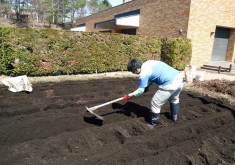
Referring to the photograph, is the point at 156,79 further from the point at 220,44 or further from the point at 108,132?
the point at 220,44

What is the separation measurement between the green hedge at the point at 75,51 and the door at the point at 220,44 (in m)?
4.23

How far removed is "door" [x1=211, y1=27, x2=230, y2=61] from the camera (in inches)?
637

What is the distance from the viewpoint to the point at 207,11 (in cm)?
1450

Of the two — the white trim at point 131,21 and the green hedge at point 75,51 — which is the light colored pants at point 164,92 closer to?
the green hedge at point 75,51

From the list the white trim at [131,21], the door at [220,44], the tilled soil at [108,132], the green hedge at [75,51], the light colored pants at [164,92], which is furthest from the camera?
the white trim at [131,21]

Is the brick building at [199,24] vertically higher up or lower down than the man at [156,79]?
higher up

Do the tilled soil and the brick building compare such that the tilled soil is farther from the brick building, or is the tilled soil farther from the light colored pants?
the brick building

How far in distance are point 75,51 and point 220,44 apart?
11.3 m

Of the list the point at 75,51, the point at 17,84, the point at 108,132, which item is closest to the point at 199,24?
the point at 75,51

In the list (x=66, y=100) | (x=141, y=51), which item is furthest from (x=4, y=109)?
(x=141, y=51)

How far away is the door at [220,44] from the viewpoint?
1617 cm

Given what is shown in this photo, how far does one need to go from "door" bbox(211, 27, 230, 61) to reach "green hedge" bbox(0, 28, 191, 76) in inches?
167

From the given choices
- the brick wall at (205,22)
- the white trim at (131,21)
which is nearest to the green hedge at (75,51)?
the brick wall at (205,22)

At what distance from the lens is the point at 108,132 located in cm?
430
